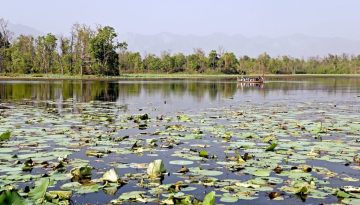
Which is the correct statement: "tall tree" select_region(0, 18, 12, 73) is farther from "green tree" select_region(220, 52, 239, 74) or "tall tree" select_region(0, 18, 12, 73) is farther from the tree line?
"green tree" select_region(220, 52, 239, 74)

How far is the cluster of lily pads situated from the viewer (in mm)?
6699

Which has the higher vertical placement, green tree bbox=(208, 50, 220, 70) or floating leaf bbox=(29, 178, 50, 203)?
green tree bbox=(208, 50, 220, 70)

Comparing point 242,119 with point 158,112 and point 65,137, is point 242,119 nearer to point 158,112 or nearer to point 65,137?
point 158,112

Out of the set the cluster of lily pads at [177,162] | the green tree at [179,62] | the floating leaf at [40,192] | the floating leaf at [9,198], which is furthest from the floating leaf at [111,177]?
the green tree at [179,62]

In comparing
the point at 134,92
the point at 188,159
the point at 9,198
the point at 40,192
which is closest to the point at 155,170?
the point at 188,159

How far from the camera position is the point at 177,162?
886cm

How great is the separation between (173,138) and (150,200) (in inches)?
222

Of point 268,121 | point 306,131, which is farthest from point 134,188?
point 268,121

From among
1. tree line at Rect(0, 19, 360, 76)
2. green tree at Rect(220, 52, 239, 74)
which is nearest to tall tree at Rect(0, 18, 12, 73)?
tree line at Rect(0, 19, 360, 76)

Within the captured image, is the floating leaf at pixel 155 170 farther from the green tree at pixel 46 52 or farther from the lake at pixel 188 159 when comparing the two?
the green tree at pixel 46 52

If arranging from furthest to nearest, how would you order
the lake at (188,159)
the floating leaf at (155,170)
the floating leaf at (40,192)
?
1. the floating leaf at (155,170)
2. the lake at (188,159)
3. the floating leaf at (40,192)

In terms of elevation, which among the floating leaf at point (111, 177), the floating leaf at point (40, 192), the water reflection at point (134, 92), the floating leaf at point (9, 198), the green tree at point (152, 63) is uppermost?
the green tree at point (152, 63)

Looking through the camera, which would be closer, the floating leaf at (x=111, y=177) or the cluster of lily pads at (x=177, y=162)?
the cluster of lily pads at (x=177, y=162)

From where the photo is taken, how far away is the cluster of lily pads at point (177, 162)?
22.0 feet
